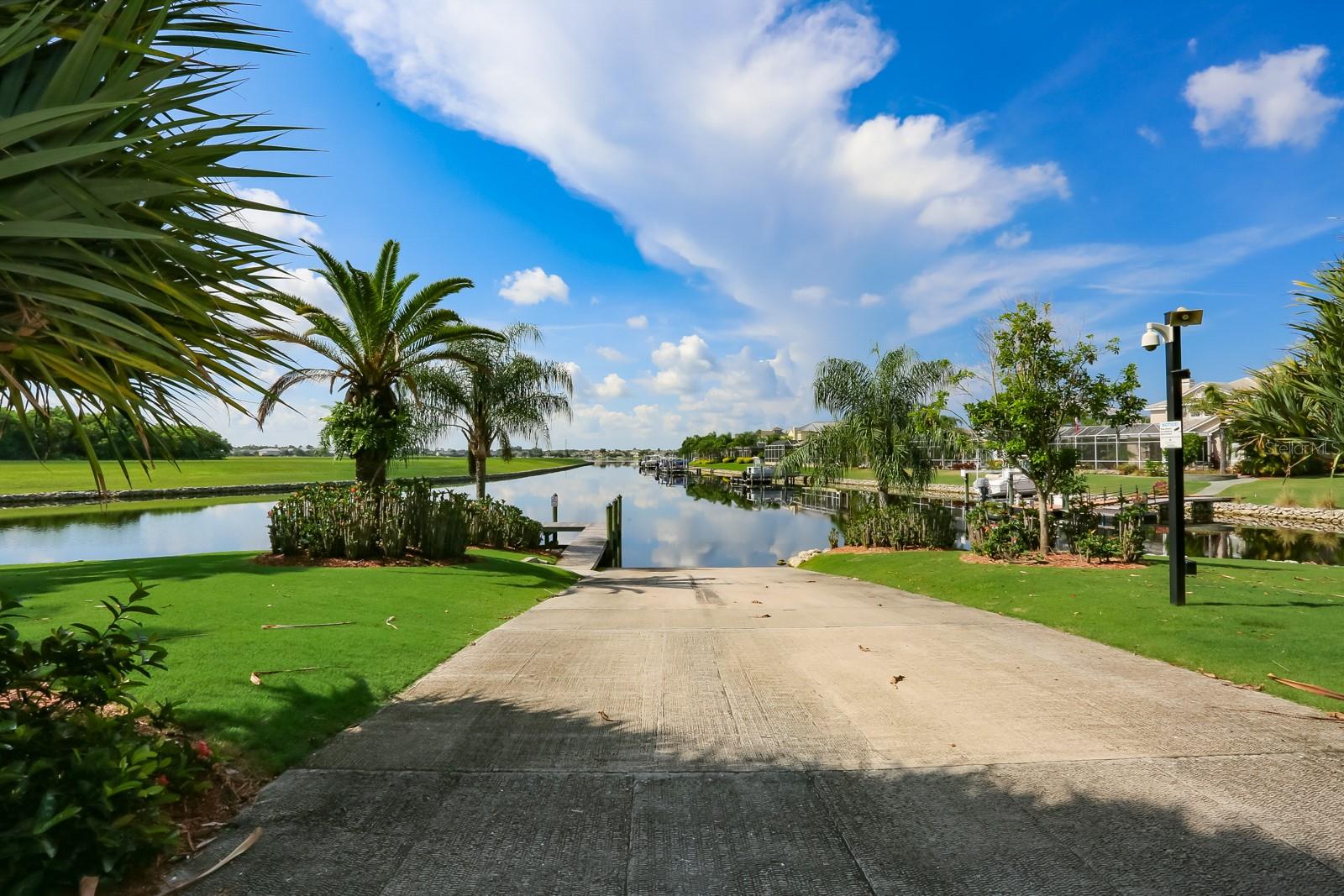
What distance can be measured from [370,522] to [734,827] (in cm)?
1136

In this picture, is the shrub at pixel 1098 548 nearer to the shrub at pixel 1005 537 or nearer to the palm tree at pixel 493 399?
the shrub at pixel 1005 537

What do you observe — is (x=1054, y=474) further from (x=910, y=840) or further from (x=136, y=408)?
(x=136, y=408)

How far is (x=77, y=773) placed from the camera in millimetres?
2607

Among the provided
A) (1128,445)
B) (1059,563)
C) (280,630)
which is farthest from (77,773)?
(1128,445)

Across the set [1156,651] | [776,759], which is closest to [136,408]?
[776,759]

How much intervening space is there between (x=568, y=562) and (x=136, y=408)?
15631mm

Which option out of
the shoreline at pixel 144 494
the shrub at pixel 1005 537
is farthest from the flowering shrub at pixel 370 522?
the shoreline at pixel 144 494

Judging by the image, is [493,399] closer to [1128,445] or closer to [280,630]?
[280,630]

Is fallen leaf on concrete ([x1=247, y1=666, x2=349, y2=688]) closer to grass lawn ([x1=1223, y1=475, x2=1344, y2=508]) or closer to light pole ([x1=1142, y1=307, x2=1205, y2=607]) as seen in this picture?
light pole ([x1=1142, y1=307, x2=1205, y2=607])

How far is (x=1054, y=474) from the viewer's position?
13852 mm

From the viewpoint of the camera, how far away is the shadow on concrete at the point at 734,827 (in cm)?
272

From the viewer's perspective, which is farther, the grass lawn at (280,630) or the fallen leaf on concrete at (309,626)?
the fallen leaf on concrete at (309,626)

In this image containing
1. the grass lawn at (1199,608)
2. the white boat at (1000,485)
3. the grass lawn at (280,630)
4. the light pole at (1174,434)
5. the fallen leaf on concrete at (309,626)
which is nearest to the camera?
the grass lawn at (280,630)

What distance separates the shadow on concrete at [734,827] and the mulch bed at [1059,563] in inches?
360
